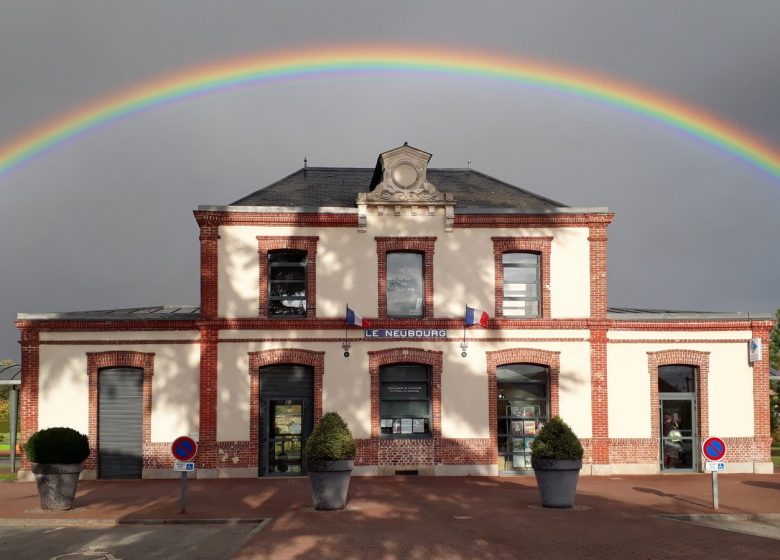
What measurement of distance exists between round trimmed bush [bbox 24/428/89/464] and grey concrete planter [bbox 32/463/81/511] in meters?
0.11

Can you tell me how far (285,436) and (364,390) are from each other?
258 cm

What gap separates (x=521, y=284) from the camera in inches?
949

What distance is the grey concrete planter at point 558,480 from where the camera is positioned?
16.0m

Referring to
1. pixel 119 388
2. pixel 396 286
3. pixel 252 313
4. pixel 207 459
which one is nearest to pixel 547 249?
pixel 396 286

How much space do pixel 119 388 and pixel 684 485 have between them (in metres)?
15.4

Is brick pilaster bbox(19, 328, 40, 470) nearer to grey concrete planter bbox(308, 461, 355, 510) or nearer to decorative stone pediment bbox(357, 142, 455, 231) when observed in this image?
decorative stone pediment bbox(357, 142, 455, 231)

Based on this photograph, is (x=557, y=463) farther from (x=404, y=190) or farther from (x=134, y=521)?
(x=404, y=190)

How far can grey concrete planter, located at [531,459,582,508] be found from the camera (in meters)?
16.0

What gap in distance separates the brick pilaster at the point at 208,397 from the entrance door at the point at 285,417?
1.31 metres

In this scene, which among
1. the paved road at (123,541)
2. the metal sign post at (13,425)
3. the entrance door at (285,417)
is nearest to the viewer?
the paved road at (123,541)

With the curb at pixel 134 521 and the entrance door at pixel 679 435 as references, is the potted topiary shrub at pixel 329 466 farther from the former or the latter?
the entrance door at pixel 679 435

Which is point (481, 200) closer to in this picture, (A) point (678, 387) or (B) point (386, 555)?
(A) point (678, 387)

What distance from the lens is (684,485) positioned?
20.7 meters

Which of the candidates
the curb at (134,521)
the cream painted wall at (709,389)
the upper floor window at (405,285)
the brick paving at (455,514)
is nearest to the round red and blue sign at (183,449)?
the brick paving at (455,514)
